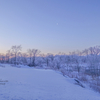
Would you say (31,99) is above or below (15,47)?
below

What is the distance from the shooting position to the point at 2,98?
12.2ft

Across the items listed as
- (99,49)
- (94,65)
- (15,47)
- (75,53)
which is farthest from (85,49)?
(15,47)

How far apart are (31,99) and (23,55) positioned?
2568 inches

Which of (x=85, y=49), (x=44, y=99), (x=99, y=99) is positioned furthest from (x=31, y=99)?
(x=85, y=49)

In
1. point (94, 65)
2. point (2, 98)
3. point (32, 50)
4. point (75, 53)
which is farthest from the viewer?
point (75, 53)

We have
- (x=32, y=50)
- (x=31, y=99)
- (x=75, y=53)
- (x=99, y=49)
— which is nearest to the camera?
(x=31, y=99)

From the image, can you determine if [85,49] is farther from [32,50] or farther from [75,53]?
[32,50]

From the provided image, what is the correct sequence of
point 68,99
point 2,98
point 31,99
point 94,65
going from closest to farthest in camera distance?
1. point 2,98
2. point 31,99
3. point 68,99
4. point 94,65

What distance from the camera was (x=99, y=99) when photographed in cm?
485

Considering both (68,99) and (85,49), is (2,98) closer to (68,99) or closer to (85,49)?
(68,99)

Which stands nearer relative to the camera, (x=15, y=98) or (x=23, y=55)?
(x=15, y=98)

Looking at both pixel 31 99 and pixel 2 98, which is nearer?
pixel 2 98

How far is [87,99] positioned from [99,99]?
77 cm

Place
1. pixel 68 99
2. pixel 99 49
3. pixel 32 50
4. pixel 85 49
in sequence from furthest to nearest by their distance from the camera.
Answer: pixel 85 49 < pixel 32 50 < pixel 99 49 < pixel 68 99
